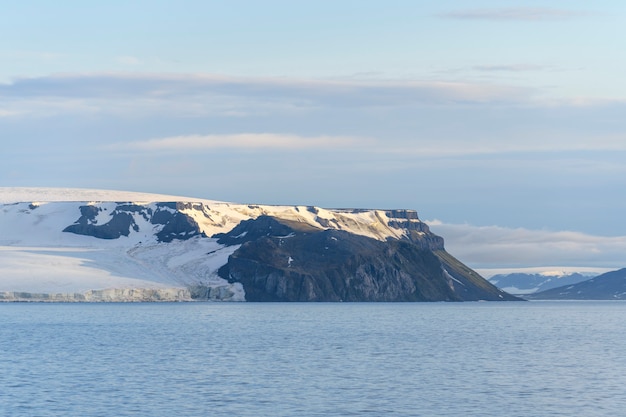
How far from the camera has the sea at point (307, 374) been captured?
57.3m

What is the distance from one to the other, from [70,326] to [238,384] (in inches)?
2866

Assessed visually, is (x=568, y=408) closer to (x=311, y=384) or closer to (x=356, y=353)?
(x=311, y=384)

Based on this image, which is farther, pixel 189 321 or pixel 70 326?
pixel 189 321

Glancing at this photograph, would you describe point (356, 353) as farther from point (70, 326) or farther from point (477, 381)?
point (70, 326)

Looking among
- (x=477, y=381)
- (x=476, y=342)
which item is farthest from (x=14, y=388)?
(x=476, y=342)

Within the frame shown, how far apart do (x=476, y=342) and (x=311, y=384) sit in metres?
42.7

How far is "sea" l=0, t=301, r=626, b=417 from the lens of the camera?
5731 centimetres

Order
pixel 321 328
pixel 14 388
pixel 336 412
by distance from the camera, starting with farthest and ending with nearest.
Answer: pixel 321 328 → pixel 14 388 → pixel 336 412

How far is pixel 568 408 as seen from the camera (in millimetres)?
56938

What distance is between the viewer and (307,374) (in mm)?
72312

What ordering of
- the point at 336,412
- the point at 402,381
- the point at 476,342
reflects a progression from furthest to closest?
the point at 476,342 → the point at 402,381 → the point at 336,412

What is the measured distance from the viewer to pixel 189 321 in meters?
153

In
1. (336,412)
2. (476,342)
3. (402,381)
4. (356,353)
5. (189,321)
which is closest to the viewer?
(336,412)

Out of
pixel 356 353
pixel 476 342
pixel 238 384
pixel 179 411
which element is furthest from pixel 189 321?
pixel 179 411
